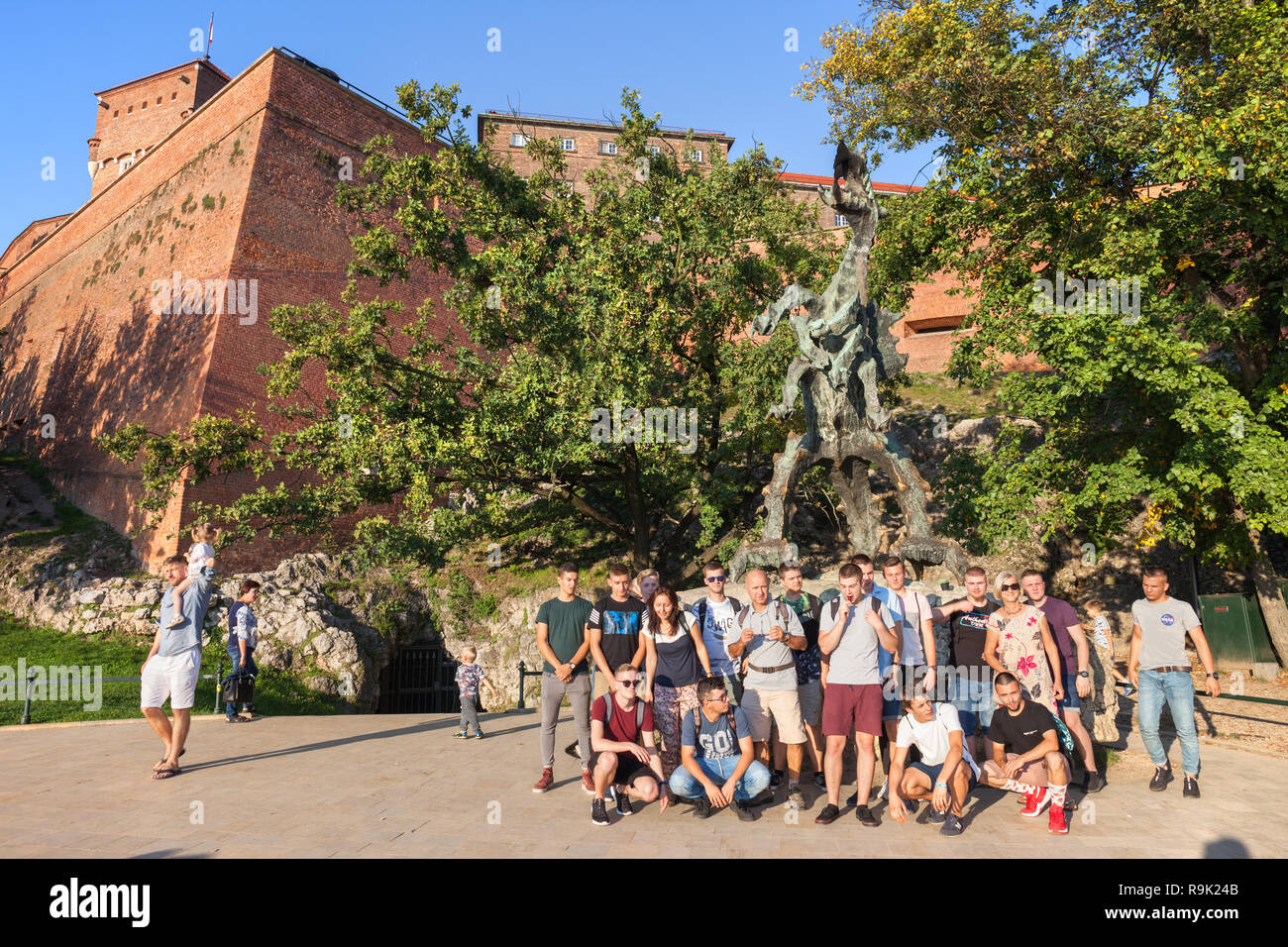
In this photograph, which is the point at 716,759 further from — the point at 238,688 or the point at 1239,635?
the point at 1239,635

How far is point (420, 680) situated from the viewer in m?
19.7

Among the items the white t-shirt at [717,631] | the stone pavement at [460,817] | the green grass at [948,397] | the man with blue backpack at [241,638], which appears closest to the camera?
the stone pavement at [460,817]

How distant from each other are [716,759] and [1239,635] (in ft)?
44.9

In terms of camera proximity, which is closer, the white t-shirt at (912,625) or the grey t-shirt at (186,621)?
the white t-shirt at (912,625)

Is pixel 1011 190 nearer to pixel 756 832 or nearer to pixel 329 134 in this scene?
pixel 756 832

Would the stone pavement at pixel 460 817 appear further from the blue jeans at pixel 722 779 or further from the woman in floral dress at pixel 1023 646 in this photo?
the woman in floral dress at pixel 1023 646

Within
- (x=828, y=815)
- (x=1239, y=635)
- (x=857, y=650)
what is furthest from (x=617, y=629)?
(x=1239, y=635)

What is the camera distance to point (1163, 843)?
5000 millimetres

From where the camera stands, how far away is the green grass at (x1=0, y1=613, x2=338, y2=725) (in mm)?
11594

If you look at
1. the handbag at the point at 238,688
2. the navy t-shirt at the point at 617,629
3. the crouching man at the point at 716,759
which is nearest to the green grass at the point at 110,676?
the handbag at the point at 238,688

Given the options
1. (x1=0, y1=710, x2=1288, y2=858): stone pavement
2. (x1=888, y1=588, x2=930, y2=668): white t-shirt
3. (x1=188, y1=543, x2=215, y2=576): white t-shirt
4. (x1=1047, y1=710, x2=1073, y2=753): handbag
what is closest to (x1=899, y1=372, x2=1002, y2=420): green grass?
(x1=0, y1=710, x2=1288, y2=858): stone pavement

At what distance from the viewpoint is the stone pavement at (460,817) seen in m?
4.82

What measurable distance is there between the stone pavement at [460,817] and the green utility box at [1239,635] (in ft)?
25.1

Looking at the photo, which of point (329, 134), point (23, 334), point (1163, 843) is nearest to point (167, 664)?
point (1163, 843)
